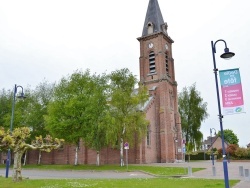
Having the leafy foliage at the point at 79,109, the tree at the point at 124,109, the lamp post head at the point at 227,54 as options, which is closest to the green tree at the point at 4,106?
the leafy foliage at the point at 79,109

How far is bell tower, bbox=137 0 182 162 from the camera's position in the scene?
4428cm

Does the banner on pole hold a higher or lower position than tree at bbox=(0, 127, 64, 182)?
higher

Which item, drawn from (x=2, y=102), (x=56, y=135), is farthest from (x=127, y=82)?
(x=2, y=102)

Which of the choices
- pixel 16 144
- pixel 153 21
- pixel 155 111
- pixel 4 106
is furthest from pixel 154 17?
pixel 16 144

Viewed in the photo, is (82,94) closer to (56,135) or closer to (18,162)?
(56,135)

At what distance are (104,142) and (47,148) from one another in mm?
14887

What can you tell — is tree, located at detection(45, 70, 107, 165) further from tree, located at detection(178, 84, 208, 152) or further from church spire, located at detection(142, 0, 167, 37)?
tree, located at detection(178, 84, 208, 152)

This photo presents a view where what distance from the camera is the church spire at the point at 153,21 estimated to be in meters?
51.6

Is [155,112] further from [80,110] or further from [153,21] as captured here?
[153,21]

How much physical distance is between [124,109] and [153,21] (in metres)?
24.1

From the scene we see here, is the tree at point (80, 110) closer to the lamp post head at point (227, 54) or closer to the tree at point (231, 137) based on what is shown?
the lamp post head at point (227, 54)

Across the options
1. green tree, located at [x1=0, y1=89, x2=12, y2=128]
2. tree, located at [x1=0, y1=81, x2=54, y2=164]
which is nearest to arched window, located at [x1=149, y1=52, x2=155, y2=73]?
tree, located at [x1=0, y1=81, x2=54, y2=164]

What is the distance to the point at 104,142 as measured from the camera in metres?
35.2

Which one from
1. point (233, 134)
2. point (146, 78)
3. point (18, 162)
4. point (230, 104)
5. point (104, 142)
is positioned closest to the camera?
point (230, 104)
